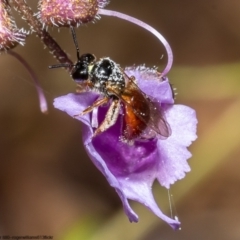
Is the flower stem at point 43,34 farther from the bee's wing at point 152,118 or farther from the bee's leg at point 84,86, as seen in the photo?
the bee's wing at point 152,118

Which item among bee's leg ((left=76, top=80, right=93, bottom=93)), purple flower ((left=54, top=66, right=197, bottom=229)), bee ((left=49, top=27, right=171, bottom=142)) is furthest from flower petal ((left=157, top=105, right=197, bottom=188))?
bee's leg ((left=76, top=80, right=93, bottom=93))

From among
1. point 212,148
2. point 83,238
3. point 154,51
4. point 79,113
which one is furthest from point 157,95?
point 154,51

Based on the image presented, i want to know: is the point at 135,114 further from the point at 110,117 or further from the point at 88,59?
the point at 88,59

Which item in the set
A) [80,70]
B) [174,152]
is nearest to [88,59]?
[80,70]

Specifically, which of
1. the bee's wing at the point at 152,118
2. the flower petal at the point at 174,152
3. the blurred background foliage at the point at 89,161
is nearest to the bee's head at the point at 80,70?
the bee's wing at the point at 152,118

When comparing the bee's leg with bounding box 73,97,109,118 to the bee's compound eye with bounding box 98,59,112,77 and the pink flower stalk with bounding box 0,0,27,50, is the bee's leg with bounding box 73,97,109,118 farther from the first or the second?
the pink flower stalk with bounding box 0,0,27,50

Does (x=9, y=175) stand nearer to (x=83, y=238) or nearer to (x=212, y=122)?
(x=83, y=238)
